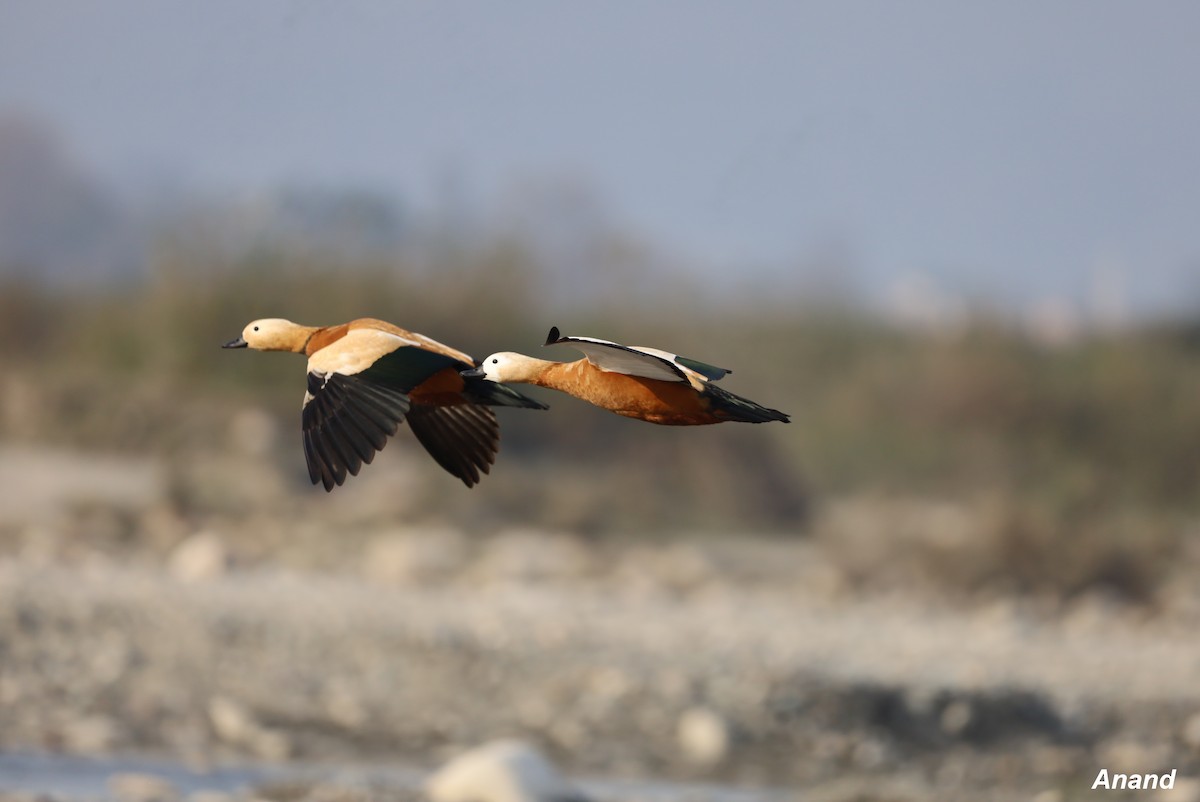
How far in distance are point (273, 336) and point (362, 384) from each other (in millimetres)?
194

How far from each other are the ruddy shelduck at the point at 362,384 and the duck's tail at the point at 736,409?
0.34m

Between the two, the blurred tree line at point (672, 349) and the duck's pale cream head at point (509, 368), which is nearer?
the duck's pale cream head at point (509, 368)

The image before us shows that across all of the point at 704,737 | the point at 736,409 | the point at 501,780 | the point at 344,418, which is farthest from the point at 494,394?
the point at 704,737

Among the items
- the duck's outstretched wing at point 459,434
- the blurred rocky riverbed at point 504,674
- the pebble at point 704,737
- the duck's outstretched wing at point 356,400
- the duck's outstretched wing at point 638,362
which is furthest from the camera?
the pebble at point 704,737

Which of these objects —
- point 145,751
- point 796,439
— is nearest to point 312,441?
point 145,751

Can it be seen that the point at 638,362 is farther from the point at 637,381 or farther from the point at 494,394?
the point at 494,394

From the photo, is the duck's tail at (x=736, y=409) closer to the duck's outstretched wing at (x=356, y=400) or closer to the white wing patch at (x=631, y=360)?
the white wing patch at (x=631, y=360)

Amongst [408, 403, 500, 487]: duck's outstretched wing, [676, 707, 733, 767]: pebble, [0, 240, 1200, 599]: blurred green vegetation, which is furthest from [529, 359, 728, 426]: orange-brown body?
[0, 240, 1200, 599]: blurred green vegetation

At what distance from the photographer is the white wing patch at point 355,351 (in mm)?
2904

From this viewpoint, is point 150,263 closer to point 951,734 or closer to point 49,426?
point 49,426

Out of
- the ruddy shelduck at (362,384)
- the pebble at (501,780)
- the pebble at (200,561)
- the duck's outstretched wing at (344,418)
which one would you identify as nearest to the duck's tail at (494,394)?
the ruddy shelduck at (362,384)

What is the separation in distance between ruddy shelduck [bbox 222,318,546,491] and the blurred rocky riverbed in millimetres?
4227

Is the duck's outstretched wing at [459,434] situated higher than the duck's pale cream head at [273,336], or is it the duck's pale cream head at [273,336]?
the duck's pale cream head at [273,336]

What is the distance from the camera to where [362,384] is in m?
2.92
